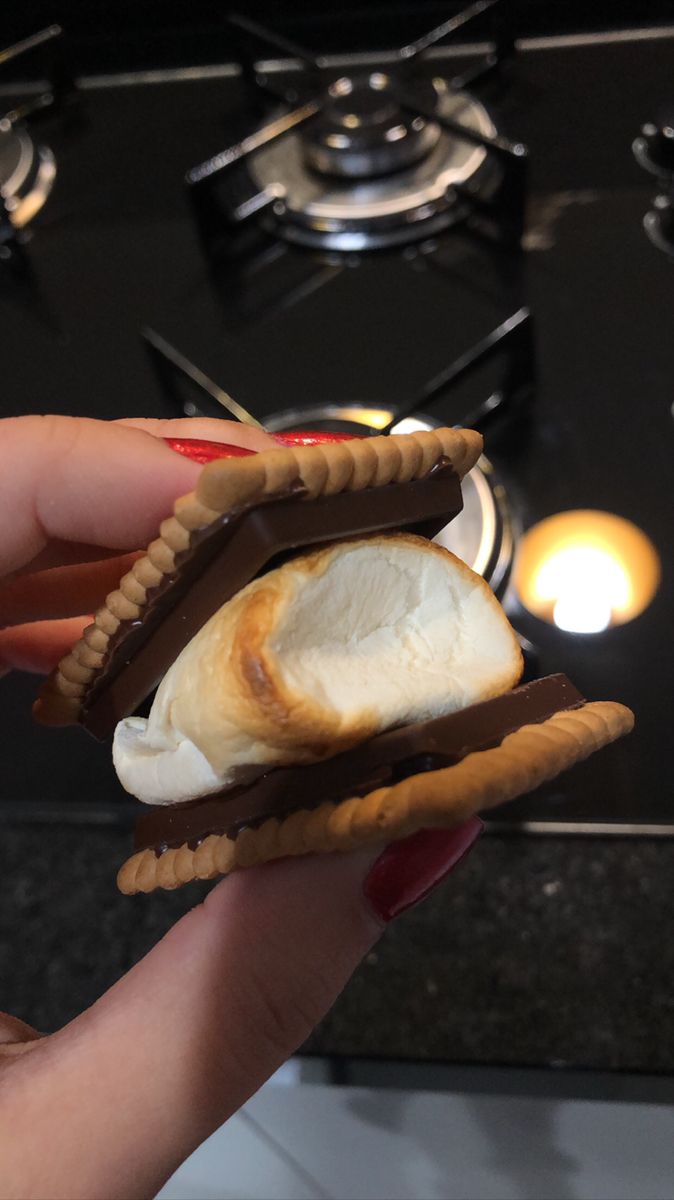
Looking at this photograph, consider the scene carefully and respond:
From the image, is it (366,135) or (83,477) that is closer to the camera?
(83,477)

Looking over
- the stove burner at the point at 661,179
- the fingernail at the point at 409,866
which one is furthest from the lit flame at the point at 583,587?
the stove burner at the point at 661,179

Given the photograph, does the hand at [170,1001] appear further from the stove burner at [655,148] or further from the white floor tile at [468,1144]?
the stove burner at [655,148]

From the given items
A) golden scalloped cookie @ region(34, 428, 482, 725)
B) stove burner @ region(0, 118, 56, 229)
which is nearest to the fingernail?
golden scalloped cookie @ region(34, 428, 482, 725)

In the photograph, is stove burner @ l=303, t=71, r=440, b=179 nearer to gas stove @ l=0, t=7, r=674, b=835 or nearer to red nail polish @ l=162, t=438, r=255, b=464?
gas stove @ l=0, t=7, r=674, b=835

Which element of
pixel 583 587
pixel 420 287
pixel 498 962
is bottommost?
pixel 498 962

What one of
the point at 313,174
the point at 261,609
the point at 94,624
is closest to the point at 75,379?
the point at 313,174

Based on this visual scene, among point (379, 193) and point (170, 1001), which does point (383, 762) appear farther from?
point (379, 193)

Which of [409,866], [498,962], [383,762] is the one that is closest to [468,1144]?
[498,962]
